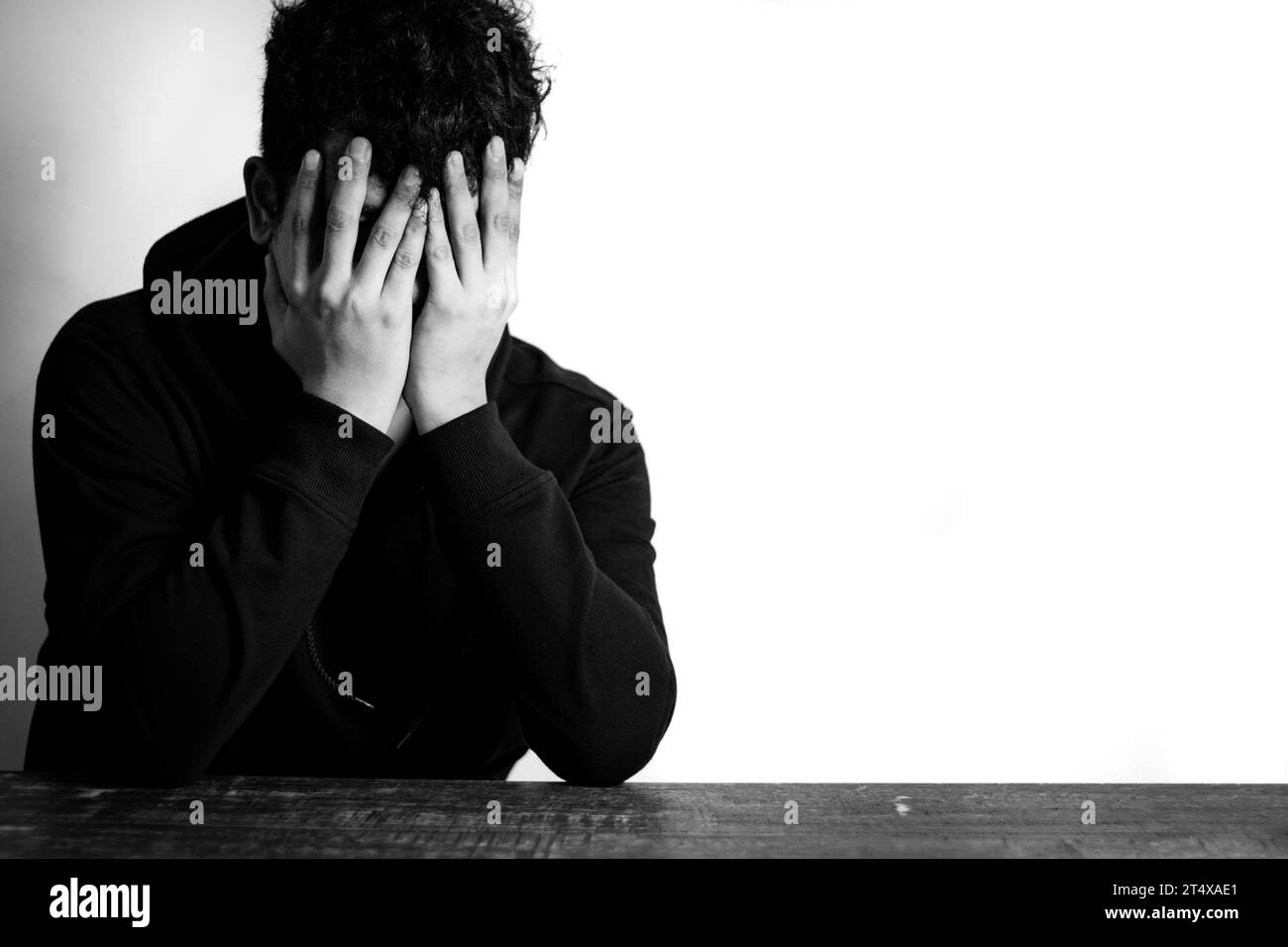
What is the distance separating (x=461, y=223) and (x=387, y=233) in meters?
0.07

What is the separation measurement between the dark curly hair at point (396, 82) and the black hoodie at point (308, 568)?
0.20 m

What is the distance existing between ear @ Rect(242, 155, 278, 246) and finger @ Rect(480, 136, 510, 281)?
210 mm

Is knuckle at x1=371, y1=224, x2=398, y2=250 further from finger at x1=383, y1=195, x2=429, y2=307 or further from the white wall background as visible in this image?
the white wall background

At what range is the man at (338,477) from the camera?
91 centimetres

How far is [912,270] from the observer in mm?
1632

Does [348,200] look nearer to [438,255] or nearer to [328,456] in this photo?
[438,255]

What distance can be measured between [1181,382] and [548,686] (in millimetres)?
Result: 1161

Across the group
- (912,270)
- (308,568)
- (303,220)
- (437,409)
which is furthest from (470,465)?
(912,270)

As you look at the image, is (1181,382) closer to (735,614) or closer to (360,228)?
(735,614)

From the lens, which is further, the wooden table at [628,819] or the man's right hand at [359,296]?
the man's right hand at [359,296]

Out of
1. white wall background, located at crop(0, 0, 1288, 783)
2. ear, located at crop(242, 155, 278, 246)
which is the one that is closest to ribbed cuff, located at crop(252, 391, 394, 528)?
ear, located at crop(242, 155, 278, 246)

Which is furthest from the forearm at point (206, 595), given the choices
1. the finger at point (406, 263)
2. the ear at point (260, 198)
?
the ear at point (260, 198)

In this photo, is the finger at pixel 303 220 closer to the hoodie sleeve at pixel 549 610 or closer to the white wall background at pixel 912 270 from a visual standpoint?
the hoodie sleeve at pixel 549 610

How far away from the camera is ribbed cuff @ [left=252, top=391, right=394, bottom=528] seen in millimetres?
941
